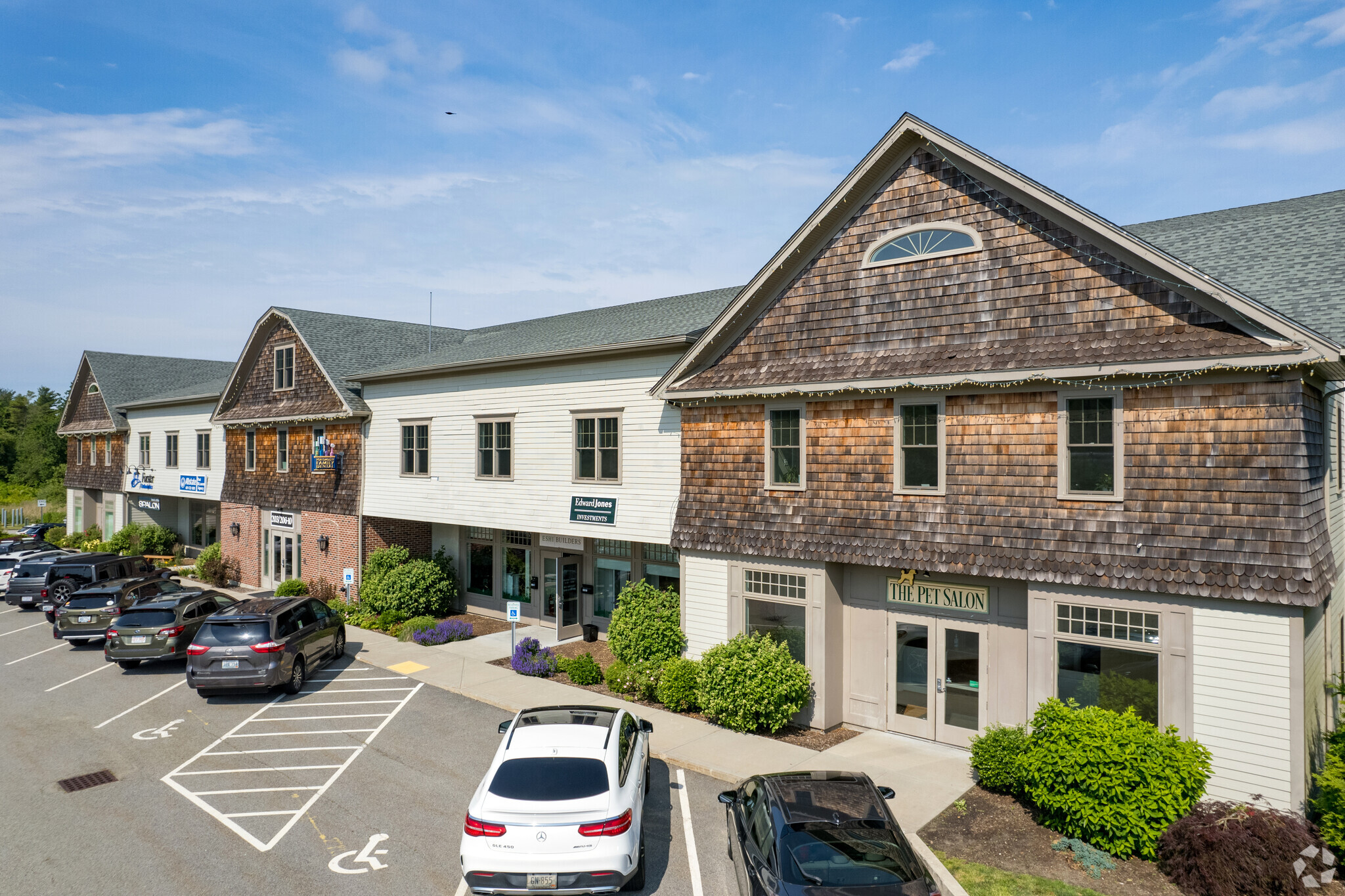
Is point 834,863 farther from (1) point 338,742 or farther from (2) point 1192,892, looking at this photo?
(1) point 338,742

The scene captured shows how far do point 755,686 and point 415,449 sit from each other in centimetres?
1545

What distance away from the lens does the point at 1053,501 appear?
12.4 m

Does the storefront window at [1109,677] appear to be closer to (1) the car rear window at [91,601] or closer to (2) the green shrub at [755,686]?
(2) the green shrub at [755,686]

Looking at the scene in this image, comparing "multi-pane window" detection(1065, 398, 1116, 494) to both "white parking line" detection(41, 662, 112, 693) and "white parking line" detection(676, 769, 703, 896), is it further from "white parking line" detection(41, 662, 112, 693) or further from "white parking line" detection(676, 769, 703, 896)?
"white parking line" detection(41, 662, 112, 693)

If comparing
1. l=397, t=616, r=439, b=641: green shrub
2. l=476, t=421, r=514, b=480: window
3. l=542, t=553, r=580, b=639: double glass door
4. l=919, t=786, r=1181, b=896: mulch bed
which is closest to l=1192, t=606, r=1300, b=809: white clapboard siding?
l=919, t=786, r=1181, b=896: mulch bed

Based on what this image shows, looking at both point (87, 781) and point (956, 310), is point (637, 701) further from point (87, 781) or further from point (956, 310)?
point (956, 310)

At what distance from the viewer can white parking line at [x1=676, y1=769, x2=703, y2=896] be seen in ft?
31.0

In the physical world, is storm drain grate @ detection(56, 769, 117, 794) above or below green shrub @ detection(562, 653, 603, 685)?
below

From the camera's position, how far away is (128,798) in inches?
473

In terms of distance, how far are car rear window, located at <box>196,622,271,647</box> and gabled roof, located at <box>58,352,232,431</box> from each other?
27.9 metres

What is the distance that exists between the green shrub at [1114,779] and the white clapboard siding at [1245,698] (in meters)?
0.47

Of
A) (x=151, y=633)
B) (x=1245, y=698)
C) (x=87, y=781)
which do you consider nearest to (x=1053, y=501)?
(x=1245, y=698)

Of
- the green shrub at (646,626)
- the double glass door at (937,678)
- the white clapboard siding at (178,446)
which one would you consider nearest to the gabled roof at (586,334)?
the green shrub at (646,626)

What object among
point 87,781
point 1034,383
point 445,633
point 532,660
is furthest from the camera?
point 445,633
